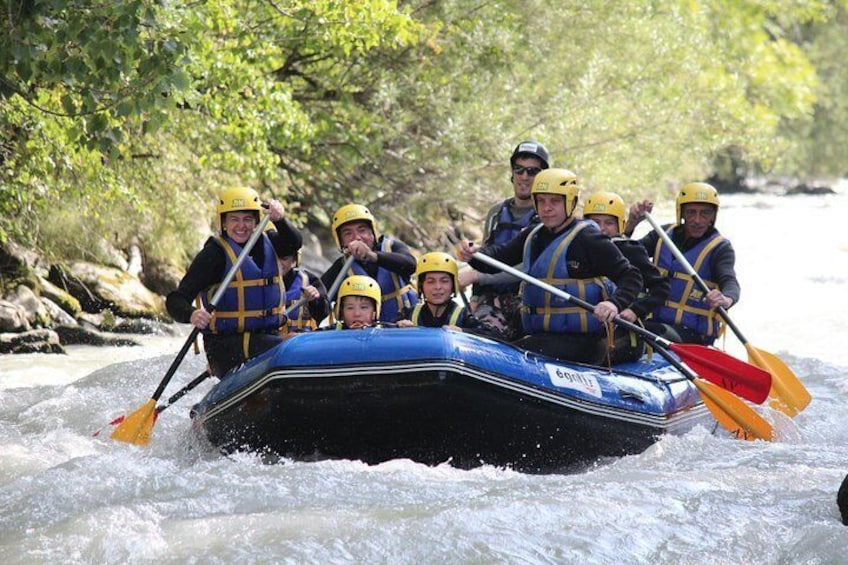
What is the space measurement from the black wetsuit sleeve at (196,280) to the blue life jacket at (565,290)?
166cm

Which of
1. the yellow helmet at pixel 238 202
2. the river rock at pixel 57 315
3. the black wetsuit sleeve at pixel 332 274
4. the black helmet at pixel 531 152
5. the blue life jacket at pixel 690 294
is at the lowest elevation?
the river rock at pixel 57 315

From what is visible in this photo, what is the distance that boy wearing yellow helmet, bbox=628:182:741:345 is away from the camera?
8.04 meters

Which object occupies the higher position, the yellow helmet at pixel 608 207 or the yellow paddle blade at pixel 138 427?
the yellow helmet at pixel 608 207

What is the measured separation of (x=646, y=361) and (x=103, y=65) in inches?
134

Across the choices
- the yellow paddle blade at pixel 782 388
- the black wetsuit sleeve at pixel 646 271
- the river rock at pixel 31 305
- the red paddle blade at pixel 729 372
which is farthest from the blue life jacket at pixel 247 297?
the river rock at pixel 31 305

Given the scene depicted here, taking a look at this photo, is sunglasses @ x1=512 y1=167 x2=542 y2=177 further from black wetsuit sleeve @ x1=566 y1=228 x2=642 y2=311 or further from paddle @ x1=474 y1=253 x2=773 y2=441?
black wetsuit sleeve @ x1=566 y1=228 x2=642 y2=311

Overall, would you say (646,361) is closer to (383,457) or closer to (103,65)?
(383,457)

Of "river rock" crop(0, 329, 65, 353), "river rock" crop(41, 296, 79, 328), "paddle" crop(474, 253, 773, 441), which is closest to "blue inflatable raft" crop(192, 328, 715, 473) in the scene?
"paddle" crop(474, 253, 773, 441)

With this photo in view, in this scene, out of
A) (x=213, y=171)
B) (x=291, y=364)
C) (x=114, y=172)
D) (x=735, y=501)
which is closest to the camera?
(x=735, y=501)

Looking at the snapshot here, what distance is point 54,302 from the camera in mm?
11031

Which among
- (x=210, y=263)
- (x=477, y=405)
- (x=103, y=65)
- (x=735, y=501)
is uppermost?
(x=103, y=65)

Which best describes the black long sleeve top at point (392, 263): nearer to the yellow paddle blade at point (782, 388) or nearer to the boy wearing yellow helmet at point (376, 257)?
the boy wearing yellow helmet at point (376, 257)

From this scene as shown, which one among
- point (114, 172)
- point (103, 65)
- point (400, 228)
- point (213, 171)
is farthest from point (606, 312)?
point (400, 228)

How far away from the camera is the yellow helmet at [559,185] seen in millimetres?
6609
